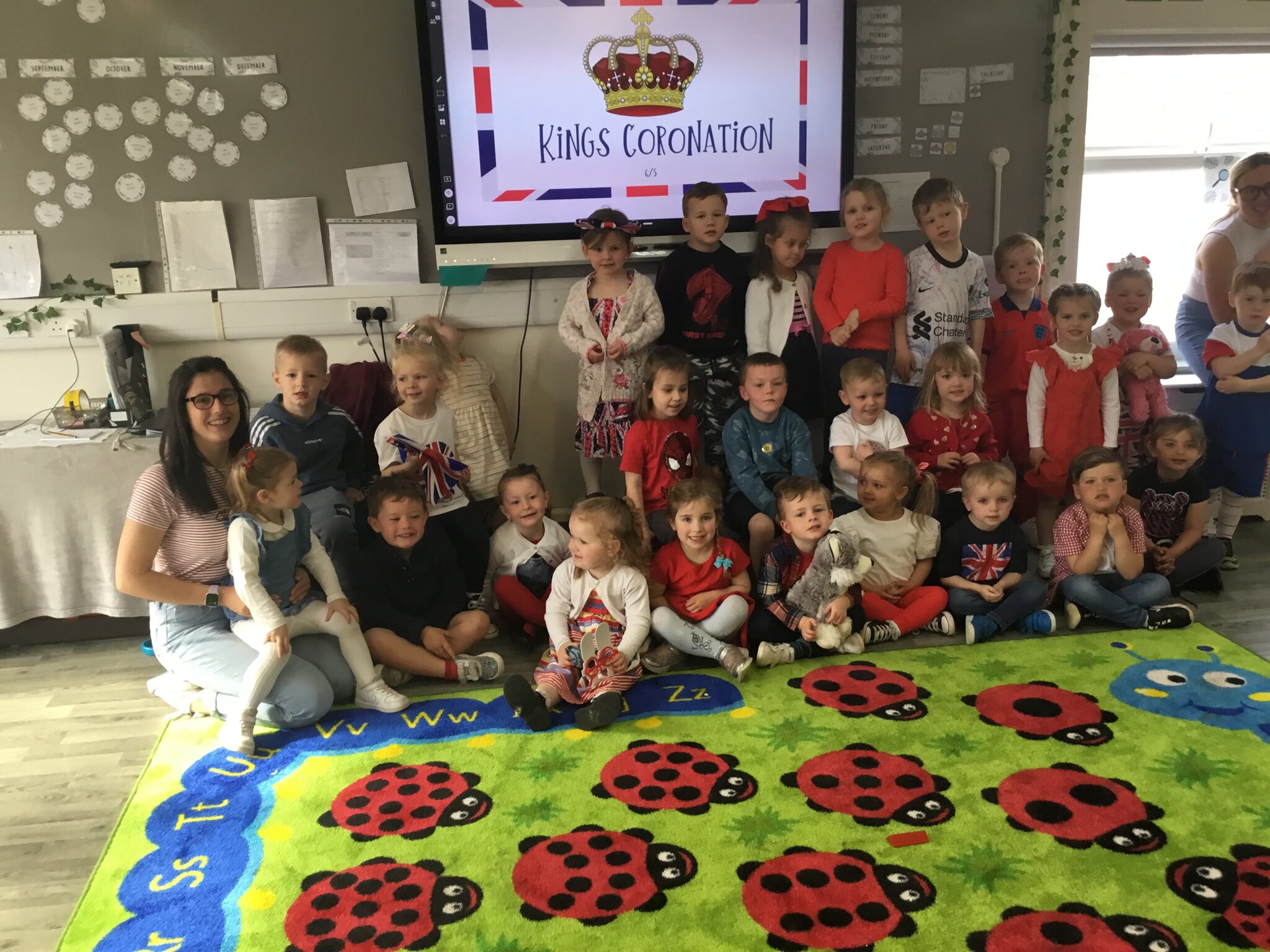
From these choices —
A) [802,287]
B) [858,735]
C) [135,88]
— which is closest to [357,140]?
[135,88]

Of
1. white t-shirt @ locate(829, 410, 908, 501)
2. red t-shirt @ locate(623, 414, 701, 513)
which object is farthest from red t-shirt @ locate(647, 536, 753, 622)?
white t-shirt @ locate(829, 410, 908, 501)

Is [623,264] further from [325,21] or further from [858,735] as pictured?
[858,735]

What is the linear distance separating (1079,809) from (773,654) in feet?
2.86

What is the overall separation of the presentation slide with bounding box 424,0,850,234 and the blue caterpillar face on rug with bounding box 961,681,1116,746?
1944 mm

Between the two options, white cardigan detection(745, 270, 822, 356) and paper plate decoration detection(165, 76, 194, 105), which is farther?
white cardigan detection(745, 270, 822, 356)

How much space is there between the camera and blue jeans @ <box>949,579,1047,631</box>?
9.27 ft

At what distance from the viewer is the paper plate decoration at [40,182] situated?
3.26 meters

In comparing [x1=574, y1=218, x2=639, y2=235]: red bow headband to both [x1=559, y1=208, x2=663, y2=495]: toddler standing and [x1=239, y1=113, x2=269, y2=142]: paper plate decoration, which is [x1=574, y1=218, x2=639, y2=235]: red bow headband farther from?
[x1=239, y1=113, x2=269, y2=142]: paper plate decoration

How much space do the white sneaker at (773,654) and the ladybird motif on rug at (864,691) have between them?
0.27ft

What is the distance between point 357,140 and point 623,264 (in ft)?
3.30

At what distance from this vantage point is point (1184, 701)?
240 centimetres

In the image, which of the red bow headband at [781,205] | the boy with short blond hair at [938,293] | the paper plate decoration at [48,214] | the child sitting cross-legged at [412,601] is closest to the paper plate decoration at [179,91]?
the paper plate decoration at [48,214]

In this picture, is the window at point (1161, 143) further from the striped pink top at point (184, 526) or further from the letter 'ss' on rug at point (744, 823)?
the striped pink top at point (184, 526)

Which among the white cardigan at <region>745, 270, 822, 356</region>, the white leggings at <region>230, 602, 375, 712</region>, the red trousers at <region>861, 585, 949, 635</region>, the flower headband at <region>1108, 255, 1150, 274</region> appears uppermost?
the flower headband at <region>1108, 255, 1150, 274</region>
